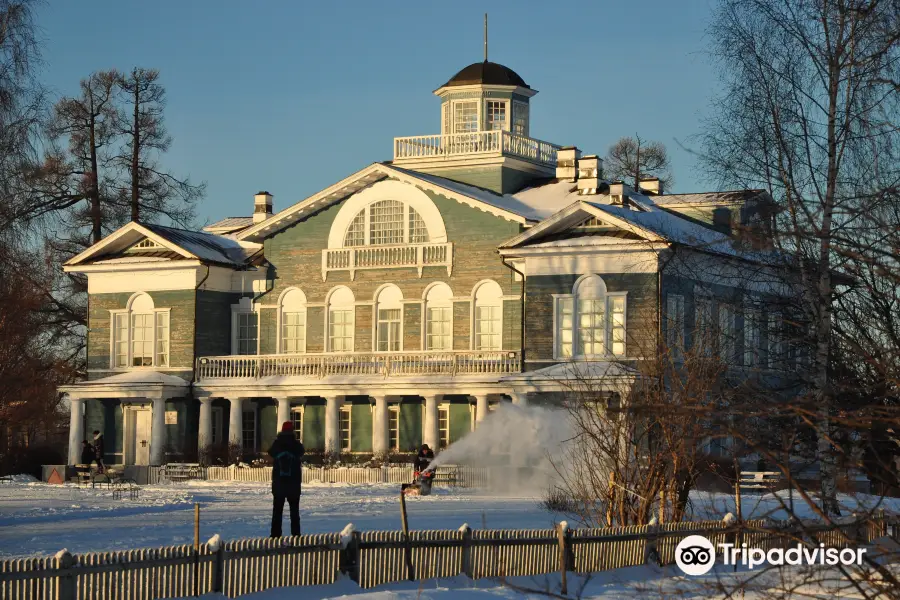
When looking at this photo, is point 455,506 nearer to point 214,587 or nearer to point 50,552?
point 50,552

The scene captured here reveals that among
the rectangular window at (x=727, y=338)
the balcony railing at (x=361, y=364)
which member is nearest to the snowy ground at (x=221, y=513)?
the rectangular window at (x=727, y=338)

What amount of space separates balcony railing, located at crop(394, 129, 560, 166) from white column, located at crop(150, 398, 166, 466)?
11.2 meters

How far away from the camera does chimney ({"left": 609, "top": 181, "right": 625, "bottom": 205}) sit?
144 feet

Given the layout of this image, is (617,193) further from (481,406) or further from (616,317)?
(481,406)

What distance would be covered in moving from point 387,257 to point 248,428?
24.5 feet

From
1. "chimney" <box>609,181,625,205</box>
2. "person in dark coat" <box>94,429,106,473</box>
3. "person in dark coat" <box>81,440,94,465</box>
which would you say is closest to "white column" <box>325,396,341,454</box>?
"person in dark coat" <box>94,429,106,473</box>

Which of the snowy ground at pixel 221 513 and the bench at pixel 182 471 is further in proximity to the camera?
the bench at pixel 182 471

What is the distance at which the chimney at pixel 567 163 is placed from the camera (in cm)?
4825

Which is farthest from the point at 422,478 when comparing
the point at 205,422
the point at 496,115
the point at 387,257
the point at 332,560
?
the point at 496,115

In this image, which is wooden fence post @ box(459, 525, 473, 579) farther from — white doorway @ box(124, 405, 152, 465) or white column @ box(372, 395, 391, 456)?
white doorway @ box(124, 405, 152, 465)

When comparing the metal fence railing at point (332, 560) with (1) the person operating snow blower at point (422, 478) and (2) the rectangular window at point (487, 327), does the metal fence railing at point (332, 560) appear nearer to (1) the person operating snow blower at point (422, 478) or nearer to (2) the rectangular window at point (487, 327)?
(1) the person operating snow blower at point (422, 478)

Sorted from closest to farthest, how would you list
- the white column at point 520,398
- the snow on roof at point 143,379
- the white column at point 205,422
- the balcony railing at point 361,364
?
the white column at point 520,398, the balcony railing at point 361,364, the snow on roof at point 143,379, the white column at point 205,422

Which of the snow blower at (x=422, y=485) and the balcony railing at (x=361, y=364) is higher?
the balcony railing at (x=361, y=364)

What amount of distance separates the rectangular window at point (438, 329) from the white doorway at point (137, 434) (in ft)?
30.7
